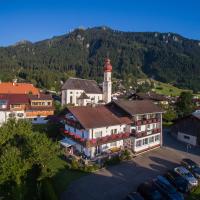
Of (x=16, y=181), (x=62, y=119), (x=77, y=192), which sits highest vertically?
(x=62, y=119)

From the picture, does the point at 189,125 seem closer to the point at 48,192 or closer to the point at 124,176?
the point at 124,176

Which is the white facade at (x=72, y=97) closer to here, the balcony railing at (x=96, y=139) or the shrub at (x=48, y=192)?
the balcony railing at (x=96, y=139)

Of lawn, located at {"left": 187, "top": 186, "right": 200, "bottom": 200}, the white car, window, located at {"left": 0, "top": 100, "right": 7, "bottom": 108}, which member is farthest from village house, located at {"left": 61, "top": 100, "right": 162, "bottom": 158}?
window, located at {"left": 0, "top": 100, "right": 7, "bottom": 108}

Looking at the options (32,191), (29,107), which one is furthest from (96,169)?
(29,107)

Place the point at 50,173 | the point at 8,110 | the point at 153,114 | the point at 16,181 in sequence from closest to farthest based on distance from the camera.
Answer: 1. the point at 16,181
2. the point at 50,173
3. the point at 153,114
4. the point at 8,110

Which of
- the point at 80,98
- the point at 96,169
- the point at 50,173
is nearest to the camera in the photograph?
the point at 50,173

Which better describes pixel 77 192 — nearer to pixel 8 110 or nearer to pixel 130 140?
pixel 130 140

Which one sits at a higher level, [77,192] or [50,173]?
[50,173]
